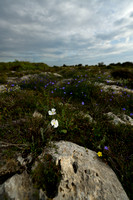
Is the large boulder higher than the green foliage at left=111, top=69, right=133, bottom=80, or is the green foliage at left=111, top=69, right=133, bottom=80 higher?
the green foliage at left=111, top=69, right=133, bottom=80

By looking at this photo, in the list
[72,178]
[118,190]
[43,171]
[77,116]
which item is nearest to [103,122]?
[77,116]

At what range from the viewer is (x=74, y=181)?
1.42 metres

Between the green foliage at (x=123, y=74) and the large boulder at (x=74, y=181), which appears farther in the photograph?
the green foliage at (x=123, y=74)

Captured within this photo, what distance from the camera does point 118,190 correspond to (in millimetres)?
1443

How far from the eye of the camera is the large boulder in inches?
48.7

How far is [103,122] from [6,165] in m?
2.42

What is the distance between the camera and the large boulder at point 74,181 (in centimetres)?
124

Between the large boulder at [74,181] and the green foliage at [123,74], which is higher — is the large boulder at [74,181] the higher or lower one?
the lower one

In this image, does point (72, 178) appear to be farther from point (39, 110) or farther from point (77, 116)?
point (39, 110)

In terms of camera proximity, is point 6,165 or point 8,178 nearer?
point 8,178

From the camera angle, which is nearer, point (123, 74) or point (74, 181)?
point (74, 181)

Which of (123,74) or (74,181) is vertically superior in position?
(123,74)

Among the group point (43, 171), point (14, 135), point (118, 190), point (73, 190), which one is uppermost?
point (14, 135)

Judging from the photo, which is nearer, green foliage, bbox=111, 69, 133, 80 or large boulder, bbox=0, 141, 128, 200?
large boulder, bbox=0, 141, 128, 200
